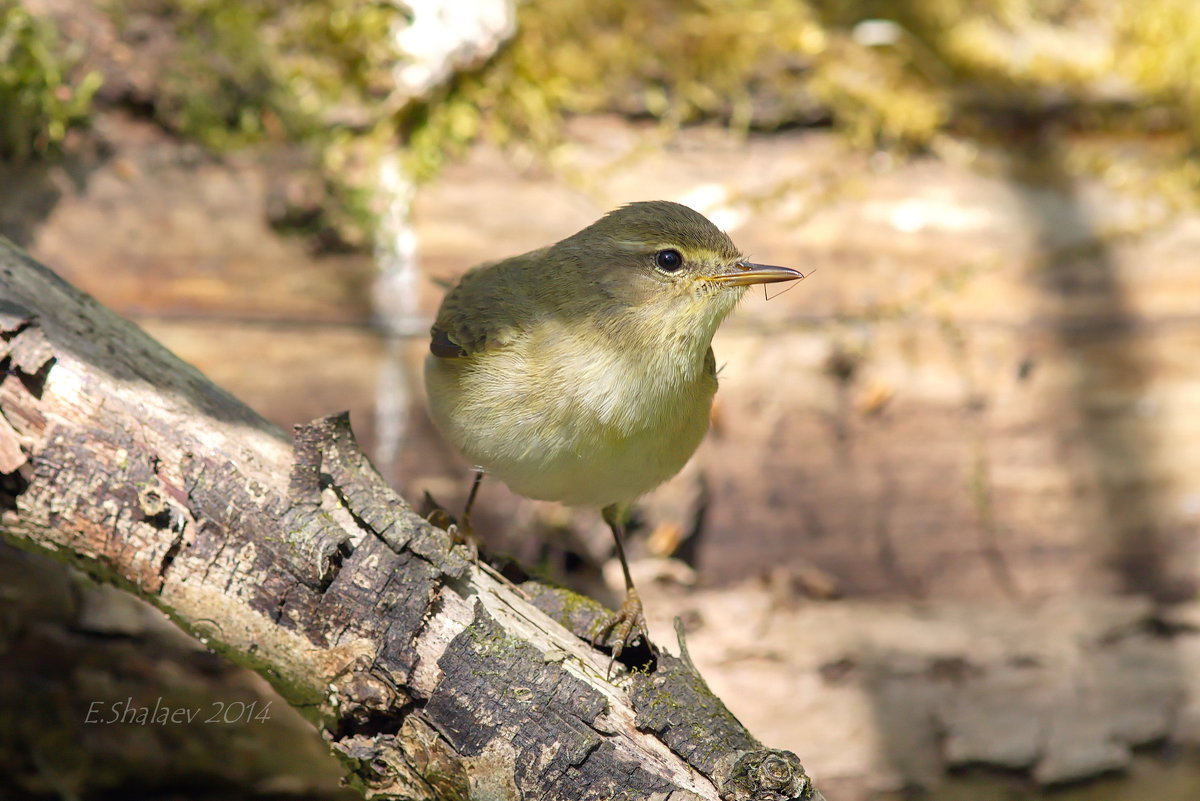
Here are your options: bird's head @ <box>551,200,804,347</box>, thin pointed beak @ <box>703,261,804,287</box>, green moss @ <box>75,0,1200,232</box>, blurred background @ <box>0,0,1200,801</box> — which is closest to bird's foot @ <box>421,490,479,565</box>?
bird's head @ <box>551,200,804,347</box>

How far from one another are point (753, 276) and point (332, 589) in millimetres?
1549

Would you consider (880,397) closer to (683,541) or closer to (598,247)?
(683,541)

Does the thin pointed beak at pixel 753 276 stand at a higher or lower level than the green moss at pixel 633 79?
lower

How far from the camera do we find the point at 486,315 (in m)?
3.35

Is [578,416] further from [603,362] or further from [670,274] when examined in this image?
[670,274]

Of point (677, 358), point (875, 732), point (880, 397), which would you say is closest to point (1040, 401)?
point (880, 397)

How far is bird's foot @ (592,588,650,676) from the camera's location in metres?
2.83

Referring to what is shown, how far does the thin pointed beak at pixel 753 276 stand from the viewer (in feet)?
10.2

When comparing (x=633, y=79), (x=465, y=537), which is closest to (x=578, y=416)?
(x=465, y=537)

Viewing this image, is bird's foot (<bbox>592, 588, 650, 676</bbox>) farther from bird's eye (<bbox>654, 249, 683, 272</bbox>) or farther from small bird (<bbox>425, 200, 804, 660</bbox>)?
→ bird's eye (<bbox>654, 249, 683, 272</bbox>)

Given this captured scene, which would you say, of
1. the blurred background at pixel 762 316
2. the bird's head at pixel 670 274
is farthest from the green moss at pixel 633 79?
the bird's head at pixel 670 274

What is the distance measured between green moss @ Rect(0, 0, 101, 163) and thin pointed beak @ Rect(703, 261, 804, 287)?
3.25 meters

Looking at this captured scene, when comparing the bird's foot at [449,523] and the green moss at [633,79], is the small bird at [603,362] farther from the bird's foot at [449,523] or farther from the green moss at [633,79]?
the green moss at [633,79]

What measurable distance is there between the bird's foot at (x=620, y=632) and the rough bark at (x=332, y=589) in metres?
0.06
